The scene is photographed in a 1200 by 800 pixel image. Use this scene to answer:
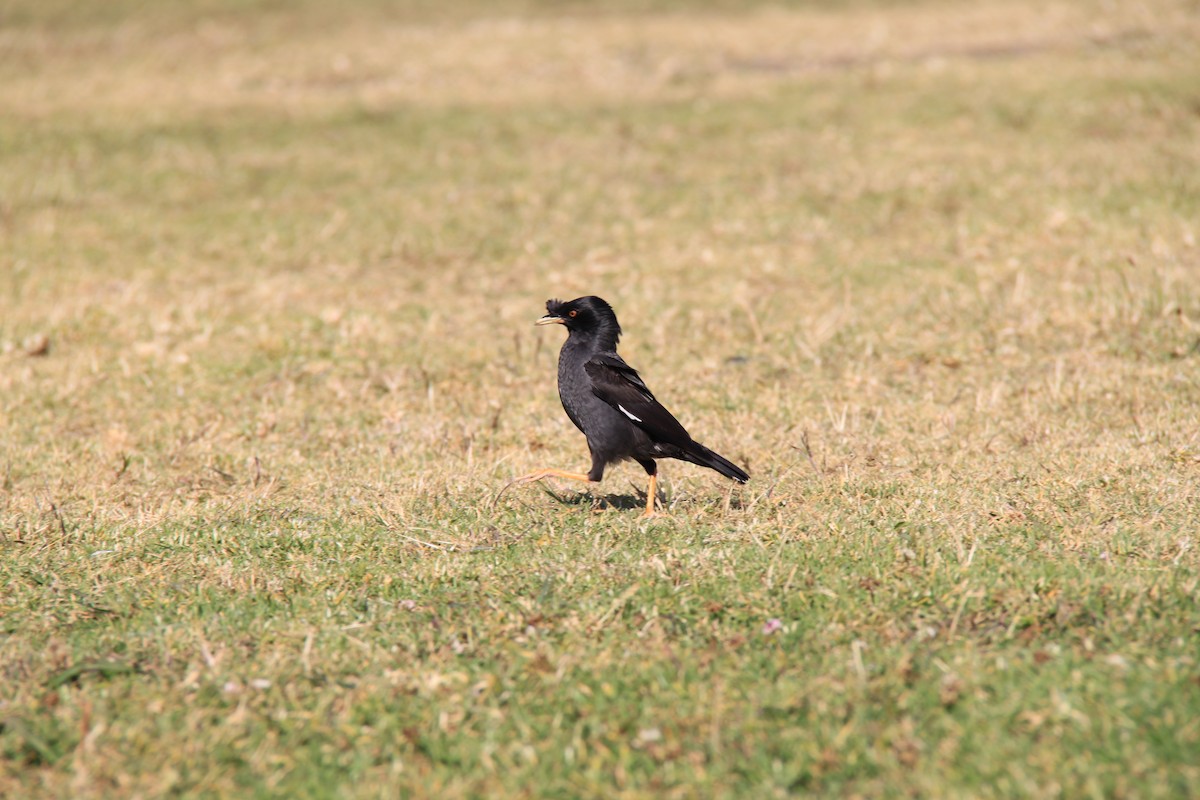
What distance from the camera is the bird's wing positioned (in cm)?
770

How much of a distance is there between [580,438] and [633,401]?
232 cm

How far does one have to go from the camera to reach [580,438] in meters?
10.0

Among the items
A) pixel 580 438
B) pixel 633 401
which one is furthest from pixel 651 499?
pixel 580 438

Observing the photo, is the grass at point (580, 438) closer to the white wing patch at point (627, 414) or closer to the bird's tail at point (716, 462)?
the bird's tail at point (716, 462)

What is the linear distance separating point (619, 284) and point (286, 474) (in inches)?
233

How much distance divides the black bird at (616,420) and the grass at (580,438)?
31 centimetres

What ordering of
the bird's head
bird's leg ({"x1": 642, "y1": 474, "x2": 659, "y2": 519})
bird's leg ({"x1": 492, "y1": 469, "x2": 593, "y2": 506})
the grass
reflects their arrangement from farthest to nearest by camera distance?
the bird's head
bird's leg ({"x1": 492, "y1": 469, "x2": 593, "y2": 506})
bird's leg ({"x1": 642, "y1": 474, "x2": 659, "y2": 519})
the grass

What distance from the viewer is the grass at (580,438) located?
5.09m

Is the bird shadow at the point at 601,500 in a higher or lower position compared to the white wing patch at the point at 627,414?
lower

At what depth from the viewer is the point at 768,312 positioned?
41.9 feet

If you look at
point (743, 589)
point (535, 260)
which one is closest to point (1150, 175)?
point (535, 260)

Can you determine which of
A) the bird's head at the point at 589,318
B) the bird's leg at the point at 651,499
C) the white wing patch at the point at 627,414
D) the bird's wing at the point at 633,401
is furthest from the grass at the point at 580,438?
the bird's head at the point at 589,318

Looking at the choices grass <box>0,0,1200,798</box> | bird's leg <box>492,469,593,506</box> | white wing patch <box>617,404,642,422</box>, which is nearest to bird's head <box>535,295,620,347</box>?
white wing patch <box>617,404,642,422</box>

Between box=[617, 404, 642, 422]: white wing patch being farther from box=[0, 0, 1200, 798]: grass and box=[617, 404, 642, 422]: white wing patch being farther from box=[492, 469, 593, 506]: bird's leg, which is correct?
box=[0, 0, 1200, 798]: grass
